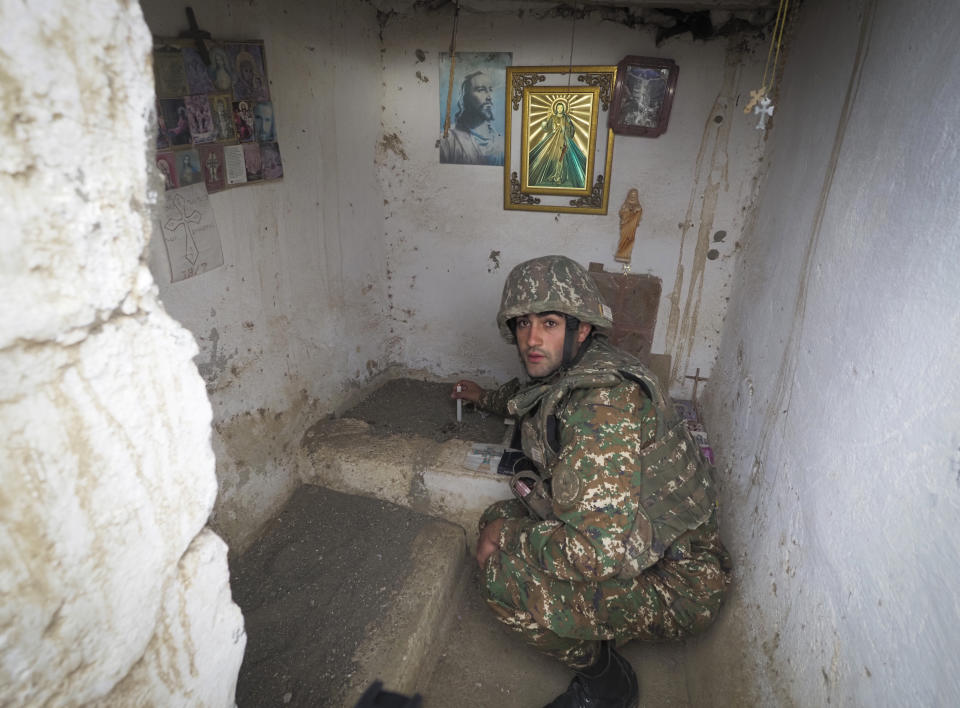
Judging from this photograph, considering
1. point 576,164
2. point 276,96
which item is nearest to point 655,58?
point 576,164

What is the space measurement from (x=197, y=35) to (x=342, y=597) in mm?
2148

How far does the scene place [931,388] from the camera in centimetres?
90

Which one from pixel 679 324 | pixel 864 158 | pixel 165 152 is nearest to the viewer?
Answer: pixel 864 158

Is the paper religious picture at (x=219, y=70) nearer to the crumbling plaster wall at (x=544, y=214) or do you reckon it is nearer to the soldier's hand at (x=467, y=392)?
the crumbling plaster wall at (x=544, y=214)

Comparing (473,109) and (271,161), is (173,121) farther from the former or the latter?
(473,109)

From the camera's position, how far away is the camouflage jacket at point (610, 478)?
1.71 m

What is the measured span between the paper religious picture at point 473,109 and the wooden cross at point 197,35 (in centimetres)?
144

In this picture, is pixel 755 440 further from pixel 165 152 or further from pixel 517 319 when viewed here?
pixel 165 152

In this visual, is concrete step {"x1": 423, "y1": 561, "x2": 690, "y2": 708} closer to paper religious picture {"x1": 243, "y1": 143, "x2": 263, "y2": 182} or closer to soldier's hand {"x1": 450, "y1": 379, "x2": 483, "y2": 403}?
soldier's hand {"x1": 450, "y1": 379, "x2": 483, "y2": 403}

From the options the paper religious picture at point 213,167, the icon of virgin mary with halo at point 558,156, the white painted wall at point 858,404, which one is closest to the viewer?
the white painted wall at point 858,404

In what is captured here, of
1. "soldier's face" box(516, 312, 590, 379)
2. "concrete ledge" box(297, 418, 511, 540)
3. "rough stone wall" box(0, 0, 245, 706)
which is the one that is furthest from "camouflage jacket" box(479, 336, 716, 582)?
"rough stone wall" box(0, 0, 245, 706)

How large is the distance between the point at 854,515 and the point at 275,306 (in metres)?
2.21

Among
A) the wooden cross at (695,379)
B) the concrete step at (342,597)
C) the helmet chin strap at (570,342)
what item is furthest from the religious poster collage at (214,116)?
the wooden cross at (695,379)

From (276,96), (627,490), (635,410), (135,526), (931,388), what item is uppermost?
(276,96)
